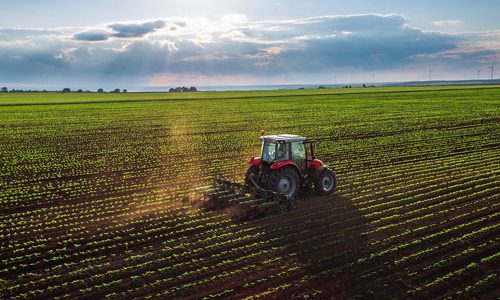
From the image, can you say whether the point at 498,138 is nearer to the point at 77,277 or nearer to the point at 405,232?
the point at 405,232

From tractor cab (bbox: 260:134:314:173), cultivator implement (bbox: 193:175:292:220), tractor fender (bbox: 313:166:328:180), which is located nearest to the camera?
cultivator implement (bbox: 193:175:292:220)

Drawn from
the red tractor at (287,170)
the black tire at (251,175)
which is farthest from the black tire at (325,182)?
the black tire at (251,175)

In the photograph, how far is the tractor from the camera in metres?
13.6

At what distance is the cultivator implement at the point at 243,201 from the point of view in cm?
1335

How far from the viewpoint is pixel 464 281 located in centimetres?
936

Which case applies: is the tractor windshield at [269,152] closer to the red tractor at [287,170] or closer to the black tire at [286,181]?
the red tractor at [287,170]

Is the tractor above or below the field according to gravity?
Result: above

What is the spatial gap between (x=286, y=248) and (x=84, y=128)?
1249 inches

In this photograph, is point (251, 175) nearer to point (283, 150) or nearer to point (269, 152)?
point (269, 152)

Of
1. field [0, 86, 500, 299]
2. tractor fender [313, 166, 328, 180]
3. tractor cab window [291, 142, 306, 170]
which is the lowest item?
field [0, 86, 500, 299]

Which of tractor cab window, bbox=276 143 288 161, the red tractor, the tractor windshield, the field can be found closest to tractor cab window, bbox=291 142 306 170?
the red tractor

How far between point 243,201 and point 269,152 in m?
1.96

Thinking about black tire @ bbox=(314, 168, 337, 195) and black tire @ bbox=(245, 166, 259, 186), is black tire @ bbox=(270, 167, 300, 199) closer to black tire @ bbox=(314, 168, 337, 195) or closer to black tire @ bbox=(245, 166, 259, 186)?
black tire @ bbox=(314, 168, 337, 195)

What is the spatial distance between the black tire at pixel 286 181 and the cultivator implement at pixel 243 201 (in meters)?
0.40
